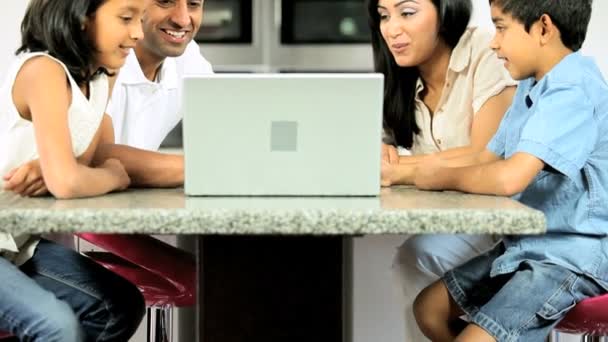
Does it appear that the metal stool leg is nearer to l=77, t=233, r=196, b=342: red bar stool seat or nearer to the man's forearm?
l=77, t=233, r=196, b=342: red bar stool seat

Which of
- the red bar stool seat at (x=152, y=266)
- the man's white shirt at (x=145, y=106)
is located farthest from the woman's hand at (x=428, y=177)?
the man's white shirt at (x=145, y=106)

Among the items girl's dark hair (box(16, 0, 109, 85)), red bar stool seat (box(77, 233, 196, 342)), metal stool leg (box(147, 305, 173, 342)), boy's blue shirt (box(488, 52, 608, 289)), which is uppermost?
girl's dark hair (box(16, 0, 109, 85))

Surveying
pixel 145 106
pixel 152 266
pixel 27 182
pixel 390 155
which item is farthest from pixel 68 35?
pixel 145 106

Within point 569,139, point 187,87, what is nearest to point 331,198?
point 187,87

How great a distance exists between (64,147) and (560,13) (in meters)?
0.92

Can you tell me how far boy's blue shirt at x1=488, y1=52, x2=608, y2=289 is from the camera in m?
1.82

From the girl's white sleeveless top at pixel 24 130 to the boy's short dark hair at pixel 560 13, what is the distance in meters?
0.78

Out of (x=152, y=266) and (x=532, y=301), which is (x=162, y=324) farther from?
(x=532, y=301)

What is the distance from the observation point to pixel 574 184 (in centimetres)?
191

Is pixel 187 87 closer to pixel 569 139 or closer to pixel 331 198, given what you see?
pixel 331 198

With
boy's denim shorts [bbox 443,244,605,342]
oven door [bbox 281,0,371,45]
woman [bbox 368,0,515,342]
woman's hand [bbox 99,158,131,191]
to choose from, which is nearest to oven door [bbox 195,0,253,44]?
oven door [bbox 281,0,371,45]

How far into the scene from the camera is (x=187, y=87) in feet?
5.30

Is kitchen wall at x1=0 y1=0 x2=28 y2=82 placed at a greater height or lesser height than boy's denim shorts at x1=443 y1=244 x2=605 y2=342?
greater

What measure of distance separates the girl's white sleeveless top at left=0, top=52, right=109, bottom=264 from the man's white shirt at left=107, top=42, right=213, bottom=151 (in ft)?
2.38
